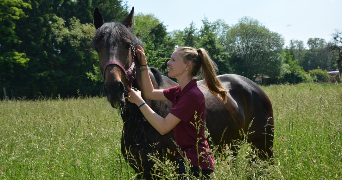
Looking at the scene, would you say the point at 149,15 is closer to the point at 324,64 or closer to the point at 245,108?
the point at 245,108

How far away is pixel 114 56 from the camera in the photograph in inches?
90.0

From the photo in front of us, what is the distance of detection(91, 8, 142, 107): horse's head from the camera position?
209cm

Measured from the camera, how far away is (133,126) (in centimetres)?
259

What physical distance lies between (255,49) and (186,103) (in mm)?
51422

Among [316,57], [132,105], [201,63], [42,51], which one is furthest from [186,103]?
[316,57]

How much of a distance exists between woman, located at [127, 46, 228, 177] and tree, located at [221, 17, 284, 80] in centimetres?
4776

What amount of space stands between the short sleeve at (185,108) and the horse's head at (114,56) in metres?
0.50

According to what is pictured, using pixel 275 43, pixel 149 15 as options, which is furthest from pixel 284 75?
pixel 149 15

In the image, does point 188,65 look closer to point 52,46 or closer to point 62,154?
point 62,154

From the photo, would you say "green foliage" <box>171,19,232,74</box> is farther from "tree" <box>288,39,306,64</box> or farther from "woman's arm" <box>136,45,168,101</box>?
"tree" <box>288,39,306,64</box>

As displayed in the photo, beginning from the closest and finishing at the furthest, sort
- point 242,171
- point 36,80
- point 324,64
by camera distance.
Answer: point 242,171, point 36,80, point 324,64

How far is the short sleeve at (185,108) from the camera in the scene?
2023 millimetres

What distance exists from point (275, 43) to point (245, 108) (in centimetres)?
5074

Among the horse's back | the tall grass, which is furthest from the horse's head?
the horse's back
